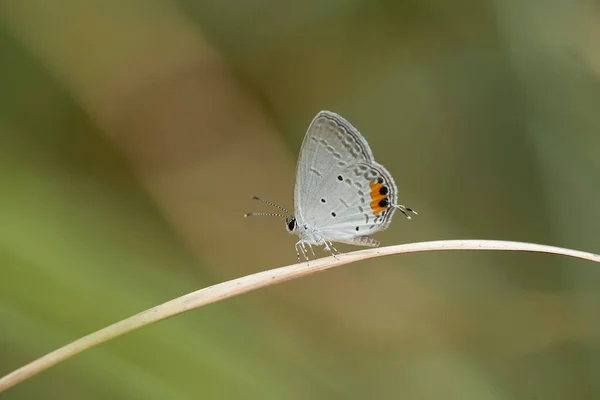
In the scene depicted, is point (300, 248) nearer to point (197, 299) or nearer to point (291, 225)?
point (291, 225)

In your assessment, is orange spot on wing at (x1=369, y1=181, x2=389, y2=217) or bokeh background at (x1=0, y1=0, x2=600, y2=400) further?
orange spot on wing at (x1=369, y1=181, x2=389, y2=217)

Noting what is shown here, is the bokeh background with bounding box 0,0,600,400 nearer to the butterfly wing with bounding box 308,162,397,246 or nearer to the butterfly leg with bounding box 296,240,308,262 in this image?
the butterfly leg with bounding box 296,240,308,262

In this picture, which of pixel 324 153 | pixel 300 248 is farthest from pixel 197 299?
pixel 300 248

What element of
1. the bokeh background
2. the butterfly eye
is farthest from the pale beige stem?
the butterfly eye

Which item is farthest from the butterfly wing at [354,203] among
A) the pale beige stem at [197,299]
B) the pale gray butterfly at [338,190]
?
the pale beige stem at [197,299]

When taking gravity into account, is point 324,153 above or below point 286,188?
below

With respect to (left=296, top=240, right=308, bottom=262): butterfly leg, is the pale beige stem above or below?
below
